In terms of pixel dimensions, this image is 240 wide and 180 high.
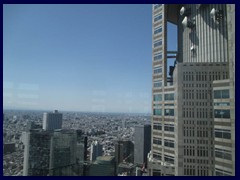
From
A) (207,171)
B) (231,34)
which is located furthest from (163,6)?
(207,171)

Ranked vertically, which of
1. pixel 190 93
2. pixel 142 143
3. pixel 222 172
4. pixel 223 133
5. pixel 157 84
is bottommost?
pixel 222 172

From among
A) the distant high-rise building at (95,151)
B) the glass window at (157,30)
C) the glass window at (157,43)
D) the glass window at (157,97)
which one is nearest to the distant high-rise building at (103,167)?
the distant high-rise building at (95,151)

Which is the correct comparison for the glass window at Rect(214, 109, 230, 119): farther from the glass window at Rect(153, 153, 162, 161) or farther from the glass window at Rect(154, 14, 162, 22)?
the glass window at Rect(154, 14, 162, 22)

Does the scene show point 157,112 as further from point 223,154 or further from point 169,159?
point 223,154

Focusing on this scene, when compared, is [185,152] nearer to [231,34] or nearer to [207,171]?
[207,171]

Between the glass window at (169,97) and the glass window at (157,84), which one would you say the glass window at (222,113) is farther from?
the glass window at (157,84)

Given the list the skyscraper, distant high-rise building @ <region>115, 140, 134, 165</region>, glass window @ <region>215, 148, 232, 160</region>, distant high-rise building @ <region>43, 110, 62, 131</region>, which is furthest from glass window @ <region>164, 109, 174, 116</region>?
distant high-rise building @ <region>43, 110, 62, 131</region>

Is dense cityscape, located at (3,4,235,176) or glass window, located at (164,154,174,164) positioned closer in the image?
dense cityscape, located at (3,4,235,176)

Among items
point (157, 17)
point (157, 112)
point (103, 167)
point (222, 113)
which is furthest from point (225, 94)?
point (157, 17)
